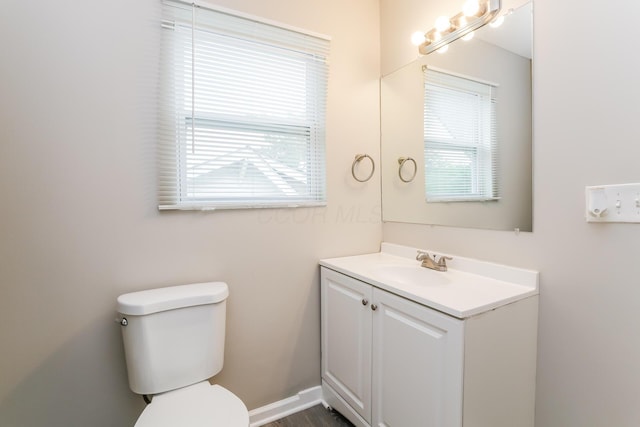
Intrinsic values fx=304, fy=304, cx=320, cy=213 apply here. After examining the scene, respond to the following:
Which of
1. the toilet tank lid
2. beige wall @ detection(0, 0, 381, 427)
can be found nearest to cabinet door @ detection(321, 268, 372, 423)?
beige wall @ detection(0, 0, 381, 427)

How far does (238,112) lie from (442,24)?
1.17m

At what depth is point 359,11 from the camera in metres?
1.97

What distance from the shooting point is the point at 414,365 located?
1.21 metres

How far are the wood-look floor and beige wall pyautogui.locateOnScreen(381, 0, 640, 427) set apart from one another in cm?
97

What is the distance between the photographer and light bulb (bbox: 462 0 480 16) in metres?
1.46

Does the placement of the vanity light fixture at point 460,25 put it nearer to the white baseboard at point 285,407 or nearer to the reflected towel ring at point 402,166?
the reflected towel ring at point 402,166

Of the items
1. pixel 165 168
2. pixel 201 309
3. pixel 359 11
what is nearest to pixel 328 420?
pixel 201 309

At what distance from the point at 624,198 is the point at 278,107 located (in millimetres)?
1534

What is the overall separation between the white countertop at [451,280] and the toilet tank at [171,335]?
27.9 inches

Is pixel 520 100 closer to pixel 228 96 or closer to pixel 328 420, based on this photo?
pixel 228 96

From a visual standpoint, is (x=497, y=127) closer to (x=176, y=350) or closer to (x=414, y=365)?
(x=414, y=365)

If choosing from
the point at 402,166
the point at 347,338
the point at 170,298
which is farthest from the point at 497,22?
the point at 170,298

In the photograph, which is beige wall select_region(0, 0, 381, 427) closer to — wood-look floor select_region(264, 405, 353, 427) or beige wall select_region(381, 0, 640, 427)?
wood-look floor select_region(264, 405, 353, 427)

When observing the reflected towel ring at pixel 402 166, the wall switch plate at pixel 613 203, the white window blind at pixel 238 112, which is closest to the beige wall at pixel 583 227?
the wall switch plate at pixel 613 203
